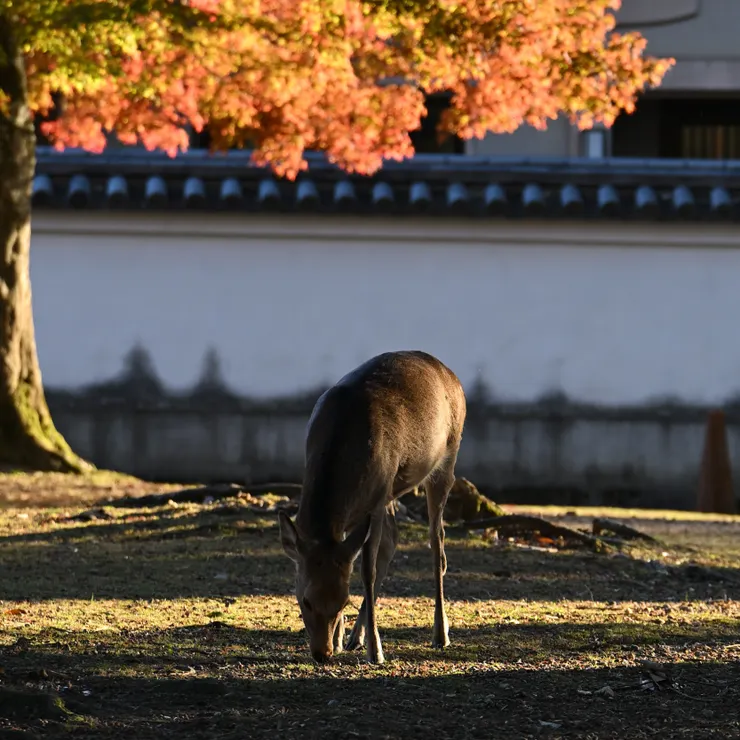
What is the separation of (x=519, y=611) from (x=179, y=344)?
1141 cm

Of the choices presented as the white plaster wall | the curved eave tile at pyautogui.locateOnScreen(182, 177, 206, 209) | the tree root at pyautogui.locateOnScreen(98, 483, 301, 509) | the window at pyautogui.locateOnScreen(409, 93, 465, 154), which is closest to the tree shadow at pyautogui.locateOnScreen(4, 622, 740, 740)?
the tree root at pyautogui.locateOnScreen(98, 483, 301, 509)

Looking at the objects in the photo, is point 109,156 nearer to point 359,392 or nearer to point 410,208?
point 410,208

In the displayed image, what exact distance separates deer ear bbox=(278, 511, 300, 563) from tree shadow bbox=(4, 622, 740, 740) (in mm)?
549

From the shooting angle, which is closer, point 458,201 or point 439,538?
point 439,538

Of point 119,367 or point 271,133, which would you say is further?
point 119,367

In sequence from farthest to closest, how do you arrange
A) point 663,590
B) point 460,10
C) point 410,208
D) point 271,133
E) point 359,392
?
point 410,208, point 271,133, point 460,10, point 663,590, point 359,392

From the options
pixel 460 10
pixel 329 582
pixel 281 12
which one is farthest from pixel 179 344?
Result: pixel 329 582

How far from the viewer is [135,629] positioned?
6988mm

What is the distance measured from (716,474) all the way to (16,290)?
831 centimetres

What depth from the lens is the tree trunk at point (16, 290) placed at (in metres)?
14.1

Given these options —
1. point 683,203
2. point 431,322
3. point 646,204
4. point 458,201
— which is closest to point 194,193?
point 458,201

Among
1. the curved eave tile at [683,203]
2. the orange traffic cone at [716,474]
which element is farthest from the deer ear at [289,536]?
the curved eave tile at [683,203]

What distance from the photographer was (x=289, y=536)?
18.7 feet

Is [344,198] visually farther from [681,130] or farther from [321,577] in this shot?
[321,577]
